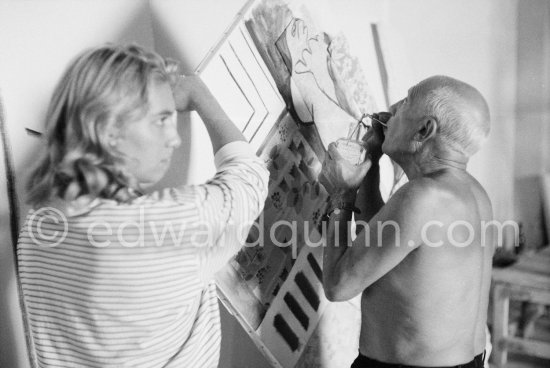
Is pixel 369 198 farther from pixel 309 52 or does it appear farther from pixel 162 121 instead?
pixel 162 121

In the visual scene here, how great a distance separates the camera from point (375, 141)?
4.93 ft

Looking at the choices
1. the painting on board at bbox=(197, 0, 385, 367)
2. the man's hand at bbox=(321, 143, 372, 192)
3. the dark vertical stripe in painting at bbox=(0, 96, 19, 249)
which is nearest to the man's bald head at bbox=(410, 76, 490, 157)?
the man's hand at bbox=(321, 143, 372, 192)

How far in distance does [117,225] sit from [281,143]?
0.63 meters

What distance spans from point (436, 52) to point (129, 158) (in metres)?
2.29

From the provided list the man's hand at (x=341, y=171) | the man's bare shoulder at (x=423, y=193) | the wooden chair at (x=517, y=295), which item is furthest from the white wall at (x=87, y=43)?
the wooden chair at (x=517, y=295)

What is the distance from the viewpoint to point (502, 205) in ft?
11.2

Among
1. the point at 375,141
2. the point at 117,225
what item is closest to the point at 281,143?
the point at 375,141

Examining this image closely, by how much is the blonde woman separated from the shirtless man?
40 cm

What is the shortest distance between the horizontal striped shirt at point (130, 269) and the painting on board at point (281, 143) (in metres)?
0.27

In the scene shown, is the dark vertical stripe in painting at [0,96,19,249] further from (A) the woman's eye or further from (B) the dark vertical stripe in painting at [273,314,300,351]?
(B) the dark vertical stripe in painting at [273,314,300,351]

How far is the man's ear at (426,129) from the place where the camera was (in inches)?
50.3

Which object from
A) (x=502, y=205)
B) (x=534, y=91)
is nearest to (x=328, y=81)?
(x=502, y=205)

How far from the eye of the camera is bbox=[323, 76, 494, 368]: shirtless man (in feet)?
3.98

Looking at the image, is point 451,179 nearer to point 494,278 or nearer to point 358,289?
point 358,289
